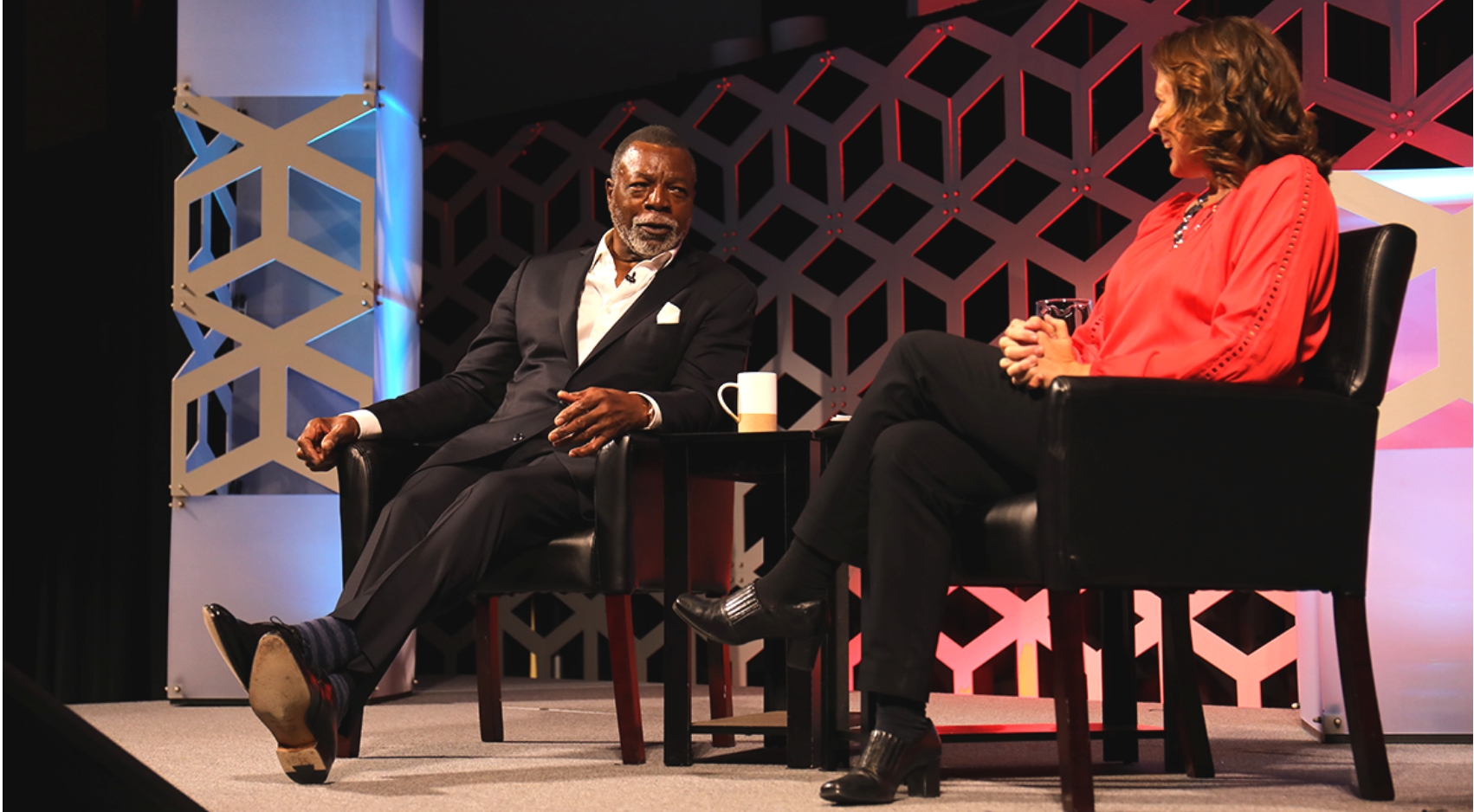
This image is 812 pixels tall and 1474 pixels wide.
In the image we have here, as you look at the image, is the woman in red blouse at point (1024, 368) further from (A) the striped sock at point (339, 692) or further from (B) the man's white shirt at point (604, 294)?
(B) the man's white shirt at point (604, 294)

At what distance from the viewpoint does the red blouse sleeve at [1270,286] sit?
1.73 m

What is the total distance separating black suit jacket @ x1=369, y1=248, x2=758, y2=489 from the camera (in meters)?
2.61

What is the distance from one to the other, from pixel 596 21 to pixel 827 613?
3.78 m

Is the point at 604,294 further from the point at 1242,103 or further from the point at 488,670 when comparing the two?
the point at 1242,103

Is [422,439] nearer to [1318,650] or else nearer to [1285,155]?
[1285,155]

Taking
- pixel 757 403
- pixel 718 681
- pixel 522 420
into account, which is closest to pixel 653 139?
pixel 522 420

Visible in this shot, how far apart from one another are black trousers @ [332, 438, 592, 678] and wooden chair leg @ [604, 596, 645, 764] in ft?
0.61

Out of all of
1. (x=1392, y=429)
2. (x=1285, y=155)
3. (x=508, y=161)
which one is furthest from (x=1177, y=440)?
(x=508, y=161)

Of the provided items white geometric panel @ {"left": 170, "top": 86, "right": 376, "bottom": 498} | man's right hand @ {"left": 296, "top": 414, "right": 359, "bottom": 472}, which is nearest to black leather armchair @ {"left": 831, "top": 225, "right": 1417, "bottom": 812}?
man's right hand @ {"left": 296, "top": 414, "right": 359, "bottom": 472}

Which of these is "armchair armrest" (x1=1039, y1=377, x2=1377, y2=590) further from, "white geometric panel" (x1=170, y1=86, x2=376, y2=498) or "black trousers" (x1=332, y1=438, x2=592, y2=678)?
"white geometric panel" (x1=170, y1=86, x2=376, y2=498)

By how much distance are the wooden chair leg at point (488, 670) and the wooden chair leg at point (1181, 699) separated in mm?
1304

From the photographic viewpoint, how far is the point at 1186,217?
200 centimetres

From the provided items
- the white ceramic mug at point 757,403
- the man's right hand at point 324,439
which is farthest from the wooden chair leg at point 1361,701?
the man's right hand at point 324,439

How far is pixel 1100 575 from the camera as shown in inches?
66.4
